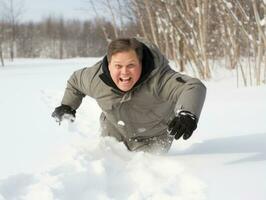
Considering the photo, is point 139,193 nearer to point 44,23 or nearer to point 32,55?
point 32,55

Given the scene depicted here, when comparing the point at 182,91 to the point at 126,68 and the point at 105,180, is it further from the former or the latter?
the point at 105,180

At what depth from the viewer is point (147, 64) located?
2650mm

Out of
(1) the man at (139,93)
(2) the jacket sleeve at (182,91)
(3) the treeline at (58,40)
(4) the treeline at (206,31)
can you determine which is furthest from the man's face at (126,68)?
(3) the treeline at (58,40)

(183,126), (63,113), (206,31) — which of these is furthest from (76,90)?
(206,31)

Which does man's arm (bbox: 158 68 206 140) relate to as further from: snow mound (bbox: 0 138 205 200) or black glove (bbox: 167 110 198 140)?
snow mound (bbox: 0 138 205 200)

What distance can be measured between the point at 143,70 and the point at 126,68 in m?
0.10

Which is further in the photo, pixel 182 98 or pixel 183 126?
pixel 182 98

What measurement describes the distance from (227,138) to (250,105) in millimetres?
1758

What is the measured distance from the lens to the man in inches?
98.7

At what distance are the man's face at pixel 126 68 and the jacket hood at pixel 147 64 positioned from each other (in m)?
0.04

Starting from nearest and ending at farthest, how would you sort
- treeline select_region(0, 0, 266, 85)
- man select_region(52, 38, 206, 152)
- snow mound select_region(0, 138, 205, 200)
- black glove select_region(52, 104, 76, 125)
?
snow mound select_region(0, 138, 205, 200) < man select_region(52, 38, 206, 152) < black glove select_region(52, 104, 76, 125) < treeline select_region(0, 0, 266, 85)

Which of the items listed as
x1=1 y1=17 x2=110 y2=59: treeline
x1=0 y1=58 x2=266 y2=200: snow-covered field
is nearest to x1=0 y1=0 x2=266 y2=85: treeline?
x1=0 y1=58 x2=266 y2=200: snow-covered field

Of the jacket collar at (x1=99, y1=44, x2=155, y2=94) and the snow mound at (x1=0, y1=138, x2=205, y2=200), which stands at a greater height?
the jacket collar at (x1=99, y1=44, x2=155, y2=94)

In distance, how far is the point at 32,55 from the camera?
57562 millimetres
